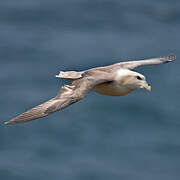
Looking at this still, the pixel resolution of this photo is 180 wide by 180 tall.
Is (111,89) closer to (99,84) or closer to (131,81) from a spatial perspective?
(99,84)

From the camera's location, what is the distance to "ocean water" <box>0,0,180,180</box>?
1078 inches

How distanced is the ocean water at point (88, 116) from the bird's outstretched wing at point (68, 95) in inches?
483

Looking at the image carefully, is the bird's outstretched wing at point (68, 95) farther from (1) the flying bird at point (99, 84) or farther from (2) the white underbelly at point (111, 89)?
(2) the white underbelly at point (111, 89)

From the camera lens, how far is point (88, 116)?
27609 mm

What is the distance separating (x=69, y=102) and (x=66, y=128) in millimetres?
14626

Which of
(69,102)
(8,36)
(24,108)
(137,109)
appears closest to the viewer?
(69,102)

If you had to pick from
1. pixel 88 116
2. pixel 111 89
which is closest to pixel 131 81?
pixel 111 89

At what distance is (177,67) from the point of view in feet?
92.4

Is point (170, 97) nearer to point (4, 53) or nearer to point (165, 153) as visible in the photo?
point (165, 153)

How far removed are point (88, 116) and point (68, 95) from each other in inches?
574

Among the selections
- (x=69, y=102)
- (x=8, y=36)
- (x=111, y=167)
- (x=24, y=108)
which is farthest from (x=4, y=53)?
(x=69, y=102)

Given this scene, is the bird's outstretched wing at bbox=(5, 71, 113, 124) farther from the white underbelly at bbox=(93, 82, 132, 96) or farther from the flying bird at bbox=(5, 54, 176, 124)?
the white underbelly at bbox=(93, 82, 132, 96)

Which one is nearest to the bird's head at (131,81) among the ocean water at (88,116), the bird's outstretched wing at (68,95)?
the bird's outstretched wing at (68,95)

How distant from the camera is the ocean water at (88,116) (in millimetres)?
27375
